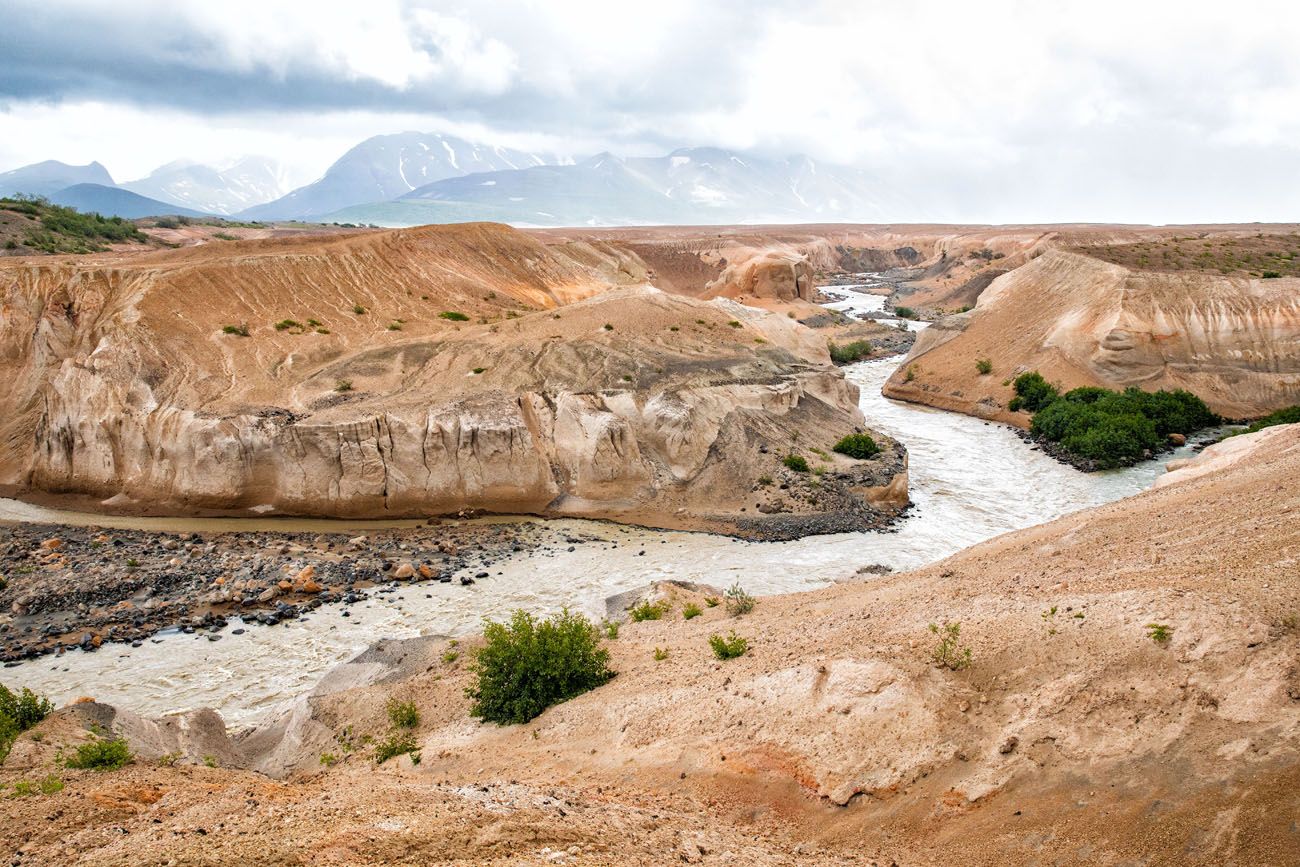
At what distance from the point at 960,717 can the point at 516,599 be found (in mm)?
12850

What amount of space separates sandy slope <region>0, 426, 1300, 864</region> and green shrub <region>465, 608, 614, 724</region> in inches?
16.4

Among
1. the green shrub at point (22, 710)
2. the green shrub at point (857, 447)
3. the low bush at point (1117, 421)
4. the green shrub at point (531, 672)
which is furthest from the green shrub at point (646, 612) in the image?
the low bush at point (1117, 421)

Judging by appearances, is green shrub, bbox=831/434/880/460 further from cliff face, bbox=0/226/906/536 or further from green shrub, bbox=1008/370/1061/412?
green shrub, bbox=1008/370/1061/412

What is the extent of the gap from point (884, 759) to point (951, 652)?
1.78 m

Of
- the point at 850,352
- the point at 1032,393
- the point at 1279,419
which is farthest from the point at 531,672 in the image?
the point at 850,352

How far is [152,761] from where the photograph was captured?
997 cm

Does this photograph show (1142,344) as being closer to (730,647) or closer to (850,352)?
(850,352)

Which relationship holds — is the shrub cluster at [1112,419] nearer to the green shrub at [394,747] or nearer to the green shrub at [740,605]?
the green shrub at [740,605]

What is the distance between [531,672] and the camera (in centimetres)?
1155

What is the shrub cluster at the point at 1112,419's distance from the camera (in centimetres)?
2848

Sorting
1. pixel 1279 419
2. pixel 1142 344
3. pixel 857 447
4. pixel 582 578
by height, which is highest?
pixel 1142 344

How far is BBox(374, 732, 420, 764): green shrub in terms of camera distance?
10.7m

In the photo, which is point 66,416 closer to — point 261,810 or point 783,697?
point 261,810

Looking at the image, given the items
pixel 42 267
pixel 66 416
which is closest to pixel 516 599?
pixel 66 416
